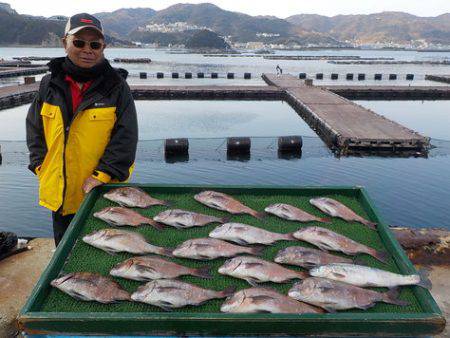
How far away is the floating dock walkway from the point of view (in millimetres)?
20562

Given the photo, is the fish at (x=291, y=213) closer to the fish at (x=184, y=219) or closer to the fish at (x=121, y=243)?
the fish at (x=184, y=219)

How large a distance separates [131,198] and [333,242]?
2.02 m

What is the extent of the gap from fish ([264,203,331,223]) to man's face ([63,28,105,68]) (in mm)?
2344

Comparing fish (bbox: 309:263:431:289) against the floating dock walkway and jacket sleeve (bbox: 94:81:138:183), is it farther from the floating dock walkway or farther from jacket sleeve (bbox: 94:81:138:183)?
the floating dock walkway

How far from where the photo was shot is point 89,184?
394cm

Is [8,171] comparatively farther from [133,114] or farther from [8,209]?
Result: [133,114]

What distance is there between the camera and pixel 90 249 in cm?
327

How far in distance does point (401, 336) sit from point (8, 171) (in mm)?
17859

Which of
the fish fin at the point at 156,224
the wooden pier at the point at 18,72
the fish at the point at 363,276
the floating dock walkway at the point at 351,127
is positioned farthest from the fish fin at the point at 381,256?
the wooden pier at the point at 18,72

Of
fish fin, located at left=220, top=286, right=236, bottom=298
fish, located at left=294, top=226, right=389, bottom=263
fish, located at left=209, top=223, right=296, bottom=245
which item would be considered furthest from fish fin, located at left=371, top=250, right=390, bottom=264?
fish fin, located at left=220, top=286, right=236, bottom=298

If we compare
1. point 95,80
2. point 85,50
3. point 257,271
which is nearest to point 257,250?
point 257,271

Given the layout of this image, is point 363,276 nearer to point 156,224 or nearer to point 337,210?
point 337,210

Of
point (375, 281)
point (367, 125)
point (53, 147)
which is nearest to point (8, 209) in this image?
point (53, 147)

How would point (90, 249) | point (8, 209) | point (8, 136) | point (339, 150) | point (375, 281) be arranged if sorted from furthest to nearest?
point (8, 136)
point (339, 150)
point (8, 209)
point (90, 249)
point (375, 281)
